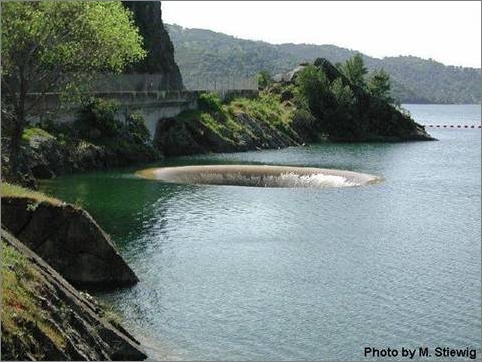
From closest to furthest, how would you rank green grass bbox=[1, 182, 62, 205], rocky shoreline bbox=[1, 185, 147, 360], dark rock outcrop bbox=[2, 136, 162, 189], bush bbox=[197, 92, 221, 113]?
rocky shoreline bbox=[1, 185, 147, 360] < green grass bbox=[1, 182, 62, 205] < dark rock outcrop bbox=[2, 136, 162, 189] < bush bbox=[197, 92, 221, 113]

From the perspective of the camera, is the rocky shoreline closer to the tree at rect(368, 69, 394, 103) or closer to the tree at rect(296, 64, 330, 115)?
the tree at rect(296, 64, 330, 115)

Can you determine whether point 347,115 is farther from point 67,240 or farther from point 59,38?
point 67,240

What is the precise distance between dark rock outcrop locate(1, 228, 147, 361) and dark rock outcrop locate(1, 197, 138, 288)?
6.05 m

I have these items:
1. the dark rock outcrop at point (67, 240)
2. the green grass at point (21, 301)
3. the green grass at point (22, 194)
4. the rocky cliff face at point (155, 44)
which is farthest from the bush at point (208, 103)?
the green grass at point (21, 301)

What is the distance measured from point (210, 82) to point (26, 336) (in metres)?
143

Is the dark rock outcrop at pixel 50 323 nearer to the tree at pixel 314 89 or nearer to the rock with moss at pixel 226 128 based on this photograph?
the rock with moss at pixel 226 128

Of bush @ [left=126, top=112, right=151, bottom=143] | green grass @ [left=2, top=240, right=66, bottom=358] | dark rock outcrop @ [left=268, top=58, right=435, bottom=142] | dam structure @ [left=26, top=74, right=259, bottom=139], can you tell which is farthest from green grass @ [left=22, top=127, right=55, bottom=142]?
dark rock outcrop @ [left=268, top=58, right=435, bottom=142]

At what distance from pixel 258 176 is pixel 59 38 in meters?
44.5

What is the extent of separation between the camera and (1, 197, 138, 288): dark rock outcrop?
3534cm

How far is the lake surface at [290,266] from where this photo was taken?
31688 mm

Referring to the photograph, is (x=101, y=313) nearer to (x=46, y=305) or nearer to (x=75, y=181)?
(x=46, y=305)

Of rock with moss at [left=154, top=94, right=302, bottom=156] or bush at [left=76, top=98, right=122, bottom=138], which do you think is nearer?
bush at [left=76, top=98, right=122, bottom=138]

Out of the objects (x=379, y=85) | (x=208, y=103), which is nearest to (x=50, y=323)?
(x=208, y=103)

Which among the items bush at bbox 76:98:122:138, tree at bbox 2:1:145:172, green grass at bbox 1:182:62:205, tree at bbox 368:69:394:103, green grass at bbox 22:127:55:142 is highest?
tree at bbox 368:69:394:103
